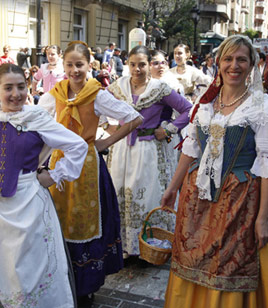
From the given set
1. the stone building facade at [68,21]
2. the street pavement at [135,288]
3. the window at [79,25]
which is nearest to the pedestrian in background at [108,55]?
the stone building facade at [68,21]

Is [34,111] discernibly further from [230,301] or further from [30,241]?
[230,301]

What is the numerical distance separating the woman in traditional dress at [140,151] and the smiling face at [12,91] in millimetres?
1540

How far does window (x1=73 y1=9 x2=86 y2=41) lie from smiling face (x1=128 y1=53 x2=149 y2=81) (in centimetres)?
1829

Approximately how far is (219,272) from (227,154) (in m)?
0.69

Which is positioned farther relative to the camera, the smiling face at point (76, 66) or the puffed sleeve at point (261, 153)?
the smiling face at point (76, 66)

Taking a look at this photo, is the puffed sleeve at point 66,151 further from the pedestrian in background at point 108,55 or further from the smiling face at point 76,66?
the pedestrian in background at point 108,55

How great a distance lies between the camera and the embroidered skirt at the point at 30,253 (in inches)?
107

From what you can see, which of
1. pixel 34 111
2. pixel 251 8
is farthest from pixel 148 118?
pixel 251 8

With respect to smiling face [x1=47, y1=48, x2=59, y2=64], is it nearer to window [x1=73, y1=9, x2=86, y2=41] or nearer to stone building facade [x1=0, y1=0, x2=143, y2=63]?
stone building facade [x1=0, y1=0, x2=143, y2=63]

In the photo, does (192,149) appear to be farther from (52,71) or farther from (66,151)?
(52,71)

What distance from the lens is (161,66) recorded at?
20.0ft

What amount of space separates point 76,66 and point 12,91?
791 mm

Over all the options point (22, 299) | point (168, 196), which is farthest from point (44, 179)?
point (168, 196)

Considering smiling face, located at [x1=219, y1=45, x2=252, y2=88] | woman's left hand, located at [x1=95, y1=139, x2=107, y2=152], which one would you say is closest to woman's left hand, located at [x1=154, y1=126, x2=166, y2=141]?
woman's left hand, located at [x1=95, y1=139, x2=107, y2=152]
